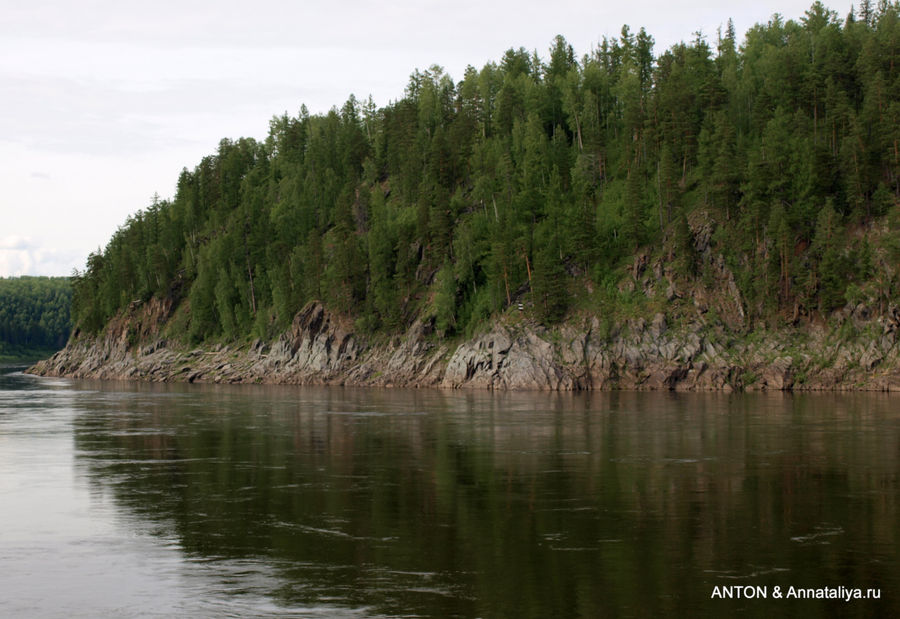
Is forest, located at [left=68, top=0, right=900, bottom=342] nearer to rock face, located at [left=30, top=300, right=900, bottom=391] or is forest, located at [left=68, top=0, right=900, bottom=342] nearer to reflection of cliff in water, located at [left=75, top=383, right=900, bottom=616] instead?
rock face, located at [left=30, top=300, right=900, bottom=391]

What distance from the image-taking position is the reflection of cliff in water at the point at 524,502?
2042cm

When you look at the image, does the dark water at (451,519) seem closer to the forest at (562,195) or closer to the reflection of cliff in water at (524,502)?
the reflection of cliff in water at (524,502)

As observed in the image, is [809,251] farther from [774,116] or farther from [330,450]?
[330,450]

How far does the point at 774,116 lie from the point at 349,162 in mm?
79693

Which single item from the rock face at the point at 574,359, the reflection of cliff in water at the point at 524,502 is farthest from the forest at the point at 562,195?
the reflection of cliff in water at the point at 524,502

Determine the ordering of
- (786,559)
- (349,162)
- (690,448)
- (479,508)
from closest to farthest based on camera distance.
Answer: (786,559) < (479,508) < (690,448) < (349,162)

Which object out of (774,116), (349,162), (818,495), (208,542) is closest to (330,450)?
(208,542)

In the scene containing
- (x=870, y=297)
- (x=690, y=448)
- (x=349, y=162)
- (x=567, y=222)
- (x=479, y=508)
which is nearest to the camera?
(x=479, y=508)

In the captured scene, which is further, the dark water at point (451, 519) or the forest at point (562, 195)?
the forest at point (562, 195)

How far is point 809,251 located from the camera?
4063 inches

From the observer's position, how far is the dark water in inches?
765

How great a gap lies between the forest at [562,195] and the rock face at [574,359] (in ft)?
12.9

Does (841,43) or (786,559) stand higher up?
(841,43)

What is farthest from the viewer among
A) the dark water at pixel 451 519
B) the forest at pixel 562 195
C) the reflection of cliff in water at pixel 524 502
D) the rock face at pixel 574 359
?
Answer: the forest at pixel 562 195
